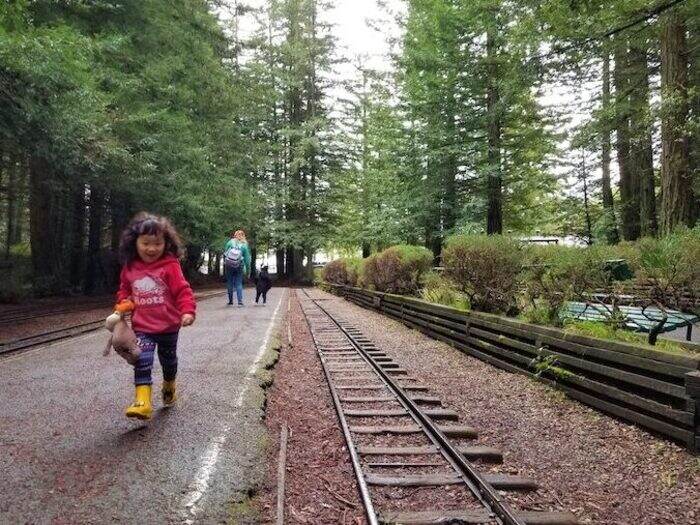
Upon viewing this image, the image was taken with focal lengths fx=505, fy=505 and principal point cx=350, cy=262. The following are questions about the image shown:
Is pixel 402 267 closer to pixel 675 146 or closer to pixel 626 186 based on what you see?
pixel 675 146

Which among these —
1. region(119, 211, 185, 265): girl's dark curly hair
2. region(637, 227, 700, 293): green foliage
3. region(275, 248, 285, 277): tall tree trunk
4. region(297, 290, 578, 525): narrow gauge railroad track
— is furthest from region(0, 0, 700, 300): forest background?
region(275, 248, 285, 277): tall tree trunk

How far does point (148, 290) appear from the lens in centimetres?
402

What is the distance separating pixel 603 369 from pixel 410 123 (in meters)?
15.5

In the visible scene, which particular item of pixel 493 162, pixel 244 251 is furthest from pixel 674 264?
pixel 493 162

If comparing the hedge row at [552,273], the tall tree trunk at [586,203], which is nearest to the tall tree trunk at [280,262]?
the tall tree trunk at [586,203]

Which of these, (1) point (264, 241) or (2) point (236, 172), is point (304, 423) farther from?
(1) point (264, 241)

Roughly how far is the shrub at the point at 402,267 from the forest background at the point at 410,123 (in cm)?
230

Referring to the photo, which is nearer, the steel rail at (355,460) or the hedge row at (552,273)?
the steel rail at (355,460)

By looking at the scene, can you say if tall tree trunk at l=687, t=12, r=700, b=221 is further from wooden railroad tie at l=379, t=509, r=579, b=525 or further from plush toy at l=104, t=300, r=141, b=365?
plush toy at l=104, t=300, r=141, b=365

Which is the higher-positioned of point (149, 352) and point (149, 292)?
point (149, 292)

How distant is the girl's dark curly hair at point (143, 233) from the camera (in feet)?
13.1

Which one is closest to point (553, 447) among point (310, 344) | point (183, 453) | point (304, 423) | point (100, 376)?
point (304, 423)

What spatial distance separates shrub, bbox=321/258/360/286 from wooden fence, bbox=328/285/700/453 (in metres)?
14.0

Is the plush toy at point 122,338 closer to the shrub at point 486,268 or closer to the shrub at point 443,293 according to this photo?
the shrub at point 486,268
